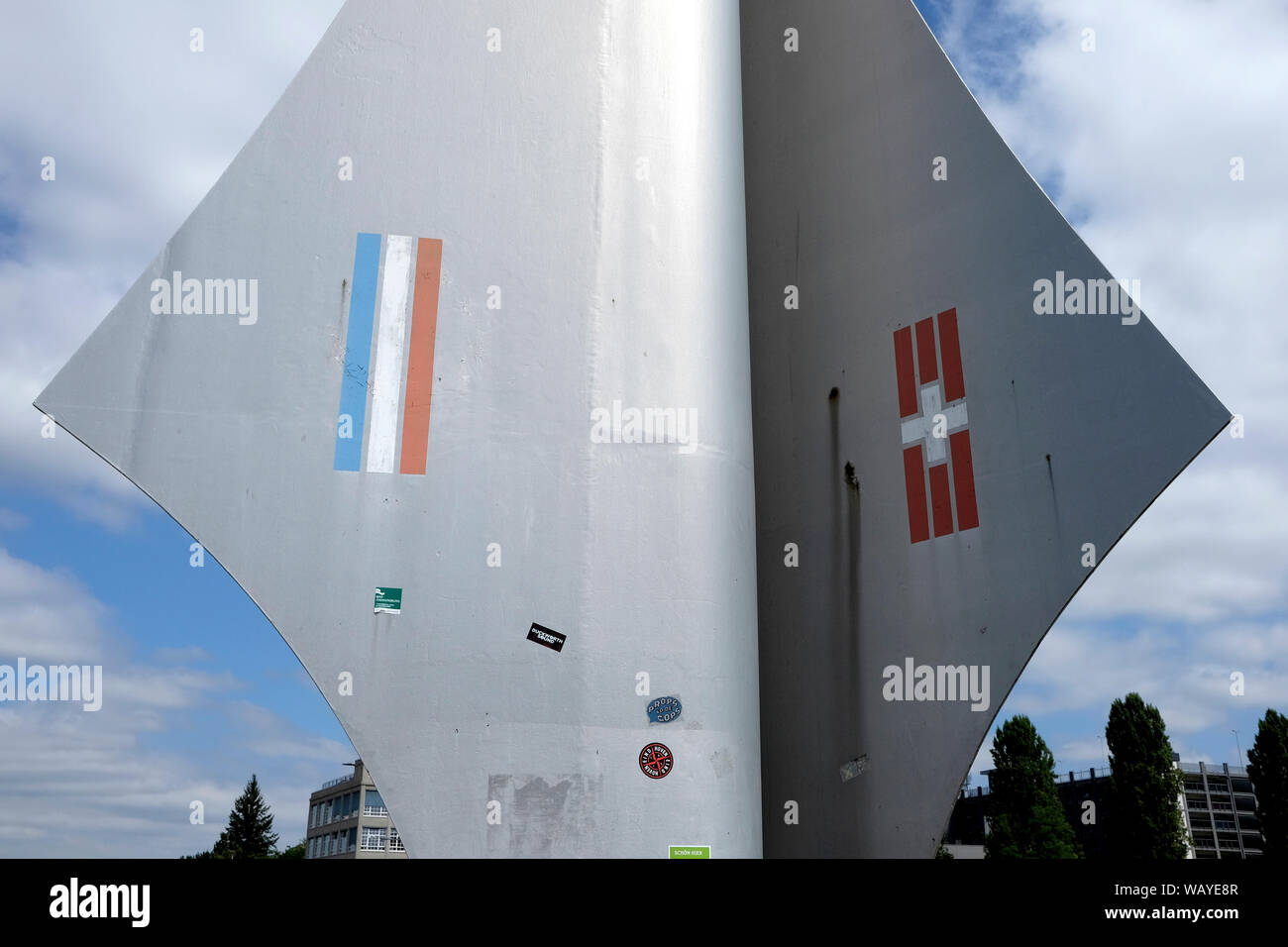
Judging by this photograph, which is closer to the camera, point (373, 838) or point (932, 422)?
point (932, 422)

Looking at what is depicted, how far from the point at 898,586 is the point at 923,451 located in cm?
115

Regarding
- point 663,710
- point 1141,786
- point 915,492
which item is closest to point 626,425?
point 663,710

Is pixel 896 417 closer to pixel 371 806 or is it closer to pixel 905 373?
pixel 905 373

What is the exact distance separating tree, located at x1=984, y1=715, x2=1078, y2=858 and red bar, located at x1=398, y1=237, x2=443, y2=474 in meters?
29.7

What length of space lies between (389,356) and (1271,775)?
31229mm

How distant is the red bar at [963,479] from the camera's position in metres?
8.16

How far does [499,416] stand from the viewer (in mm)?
8359

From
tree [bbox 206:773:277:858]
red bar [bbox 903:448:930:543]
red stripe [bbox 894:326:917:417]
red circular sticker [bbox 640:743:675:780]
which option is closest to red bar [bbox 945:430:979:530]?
red bar [bbox 903:448:930:543]

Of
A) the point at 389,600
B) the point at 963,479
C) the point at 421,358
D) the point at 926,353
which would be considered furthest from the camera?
the point at 926,353

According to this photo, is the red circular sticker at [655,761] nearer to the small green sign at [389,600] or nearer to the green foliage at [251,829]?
the small green sign at [389,600]

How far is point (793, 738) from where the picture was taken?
895 cm
